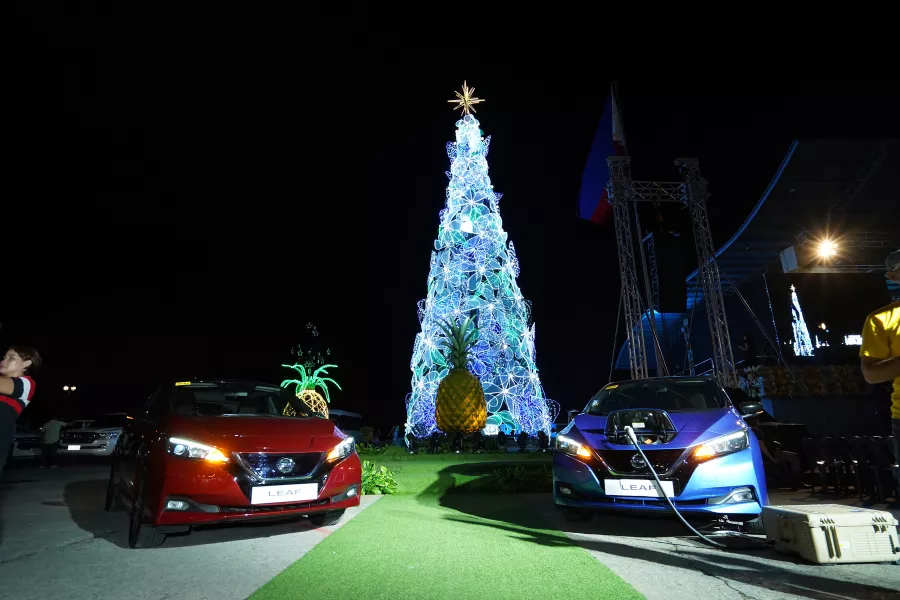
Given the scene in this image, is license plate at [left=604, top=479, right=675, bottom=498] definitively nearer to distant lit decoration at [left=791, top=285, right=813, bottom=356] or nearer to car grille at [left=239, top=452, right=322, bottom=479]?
car grille at [left=239, top=452, right=322, bottom=479]

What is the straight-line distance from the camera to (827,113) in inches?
514

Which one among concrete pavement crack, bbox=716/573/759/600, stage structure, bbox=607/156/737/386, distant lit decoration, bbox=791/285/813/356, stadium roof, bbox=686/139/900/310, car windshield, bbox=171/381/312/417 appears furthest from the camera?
distant lit decoration, bbox=791/285/813/356

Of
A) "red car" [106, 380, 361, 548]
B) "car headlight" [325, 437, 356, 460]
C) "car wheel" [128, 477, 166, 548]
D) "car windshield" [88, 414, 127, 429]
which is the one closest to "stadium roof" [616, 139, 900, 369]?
"car headlight" [325, 437, 356, 460]

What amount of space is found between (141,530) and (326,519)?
5.13 feet

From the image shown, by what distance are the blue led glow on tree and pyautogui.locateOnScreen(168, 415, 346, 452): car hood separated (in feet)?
33.6

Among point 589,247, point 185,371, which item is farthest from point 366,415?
point 589,247

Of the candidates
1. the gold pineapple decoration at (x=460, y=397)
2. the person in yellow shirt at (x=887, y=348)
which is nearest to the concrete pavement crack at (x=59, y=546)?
the person in yellow shirt at (x=887, y=348)

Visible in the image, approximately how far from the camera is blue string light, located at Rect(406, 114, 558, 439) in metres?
15.1

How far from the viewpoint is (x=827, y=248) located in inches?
620

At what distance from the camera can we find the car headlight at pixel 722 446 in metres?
4.12

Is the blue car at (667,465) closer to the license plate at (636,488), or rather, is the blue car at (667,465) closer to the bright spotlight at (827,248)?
the license plate at (636,488)

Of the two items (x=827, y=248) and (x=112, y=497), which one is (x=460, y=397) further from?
(x=827, y=248)

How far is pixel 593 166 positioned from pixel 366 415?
26.2 metres

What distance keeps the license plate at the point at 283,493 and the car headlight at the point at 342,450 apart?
0.98 feet
